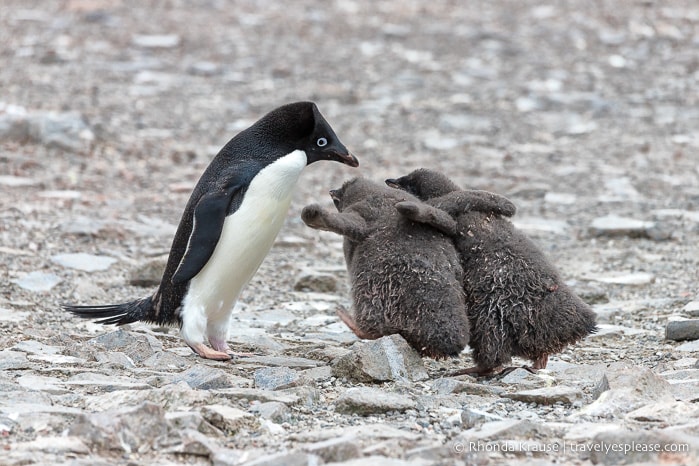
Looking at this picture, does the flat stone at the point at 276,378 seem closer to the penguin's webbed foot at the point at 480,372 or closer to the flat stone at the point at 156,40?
the penguin's webbed foot at the point at 480,372

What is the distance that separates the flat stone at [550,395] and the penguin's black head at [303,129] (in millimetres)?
1562

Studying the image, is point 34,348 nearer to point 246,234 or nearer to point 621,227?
point 246,234

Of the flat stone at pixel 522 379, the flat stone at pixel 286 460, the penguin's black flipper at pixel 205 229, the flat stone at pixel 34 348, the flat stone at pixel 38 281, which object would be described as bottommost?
the flat stone at pixel 38 281

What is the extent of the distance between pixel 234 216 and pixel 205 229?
143 millimetres

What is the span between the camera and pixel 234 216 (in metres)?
4.91

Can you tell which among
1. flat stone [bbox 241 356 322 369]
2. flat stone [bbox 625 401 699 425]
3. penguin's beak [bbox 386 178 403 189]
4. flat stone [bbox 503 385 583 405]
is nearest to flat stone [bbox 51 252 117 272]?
flat stone [bbox 241 356 322 369]

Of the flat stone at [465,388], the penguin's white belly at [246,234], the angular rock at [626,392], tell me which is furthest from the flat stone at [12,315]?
the angular rock at [626,392]

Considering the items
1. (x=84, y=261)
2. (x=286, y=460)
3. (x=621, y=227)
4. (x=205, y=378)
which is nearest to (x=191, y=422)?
(x=286, y=460)

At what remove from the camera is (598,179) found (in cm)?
941

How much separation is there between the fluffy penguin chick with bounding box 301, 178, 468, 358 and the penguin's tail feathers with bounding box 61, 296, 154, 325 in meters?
1.03

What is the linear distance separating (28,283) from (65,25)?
951 centimetres

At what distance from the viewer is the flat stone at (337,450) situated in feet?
10.7

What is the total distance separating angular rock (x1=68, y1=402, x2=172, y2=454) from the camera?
11.1 feet

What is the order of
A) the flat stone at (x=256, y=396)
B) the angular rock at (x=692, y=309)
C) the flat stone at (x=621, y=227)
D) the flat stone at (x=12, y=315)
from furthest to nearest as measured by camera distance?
the flat stone at (x=621, y=227) → the angular rock at (x=692, y=309) → the flat stone at (x=12, y=315) → the flat stone at (x=256, y=396)
